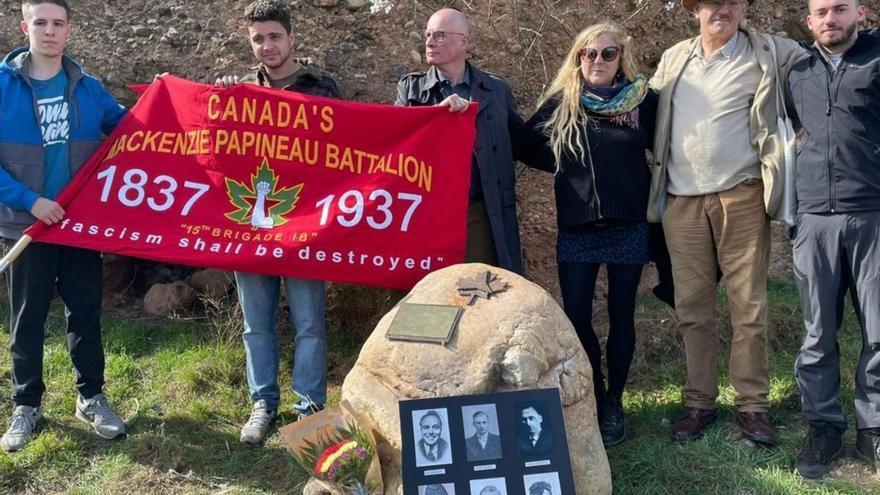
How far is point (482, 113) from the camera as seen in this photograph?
14.7 ft

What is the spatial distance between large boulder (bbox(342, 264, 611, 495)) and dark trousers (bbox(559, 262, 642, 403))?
0.61 m

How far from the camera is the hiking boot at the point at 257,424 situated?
451 centimetres

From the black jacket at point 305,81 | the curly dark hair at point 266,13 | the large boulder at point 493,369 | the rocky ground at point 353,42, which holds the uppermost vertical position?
the rocky ground at point 353,42

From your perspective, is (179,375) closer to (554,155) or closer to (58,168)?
(58,168)

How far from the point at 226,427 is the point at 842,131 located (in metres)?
3.72

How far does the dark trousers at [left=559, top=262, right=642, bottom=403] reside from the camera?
4.26 meters

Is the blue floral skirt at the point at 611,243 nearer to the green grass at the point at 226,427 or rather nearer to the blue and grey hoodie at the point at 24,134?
the green grass at the point at 226,427

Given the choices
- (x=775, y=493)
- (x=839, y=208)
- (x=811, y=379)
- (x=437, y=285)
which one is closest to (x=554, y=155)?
(x=437, y=285)

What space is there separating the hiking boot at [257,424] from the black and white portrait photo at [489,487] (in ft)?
5.82

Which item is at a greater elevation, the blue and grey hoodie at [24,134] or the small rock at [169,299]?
the blue and grey hoodie at [24,134]

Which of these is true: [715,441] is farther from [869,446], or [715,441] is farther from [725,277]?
[725,277]

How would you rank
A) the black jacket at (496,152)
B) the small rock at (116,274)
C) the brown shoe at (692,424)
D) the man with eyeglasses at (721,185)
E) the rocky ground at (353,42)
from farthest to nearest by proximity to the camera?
the small rock at (116,274), the rocky ground at (353,42), the black jacket at (496,152), the brown shoe at (692,424), the man with eyeglasses at (721,185)

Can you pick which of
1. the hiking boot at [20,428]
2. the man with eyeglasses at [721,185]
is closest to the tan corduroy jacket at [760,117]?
the man with eyeglasses at [721,185]

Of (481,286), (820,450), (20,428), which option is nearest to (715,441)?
(820,450)
